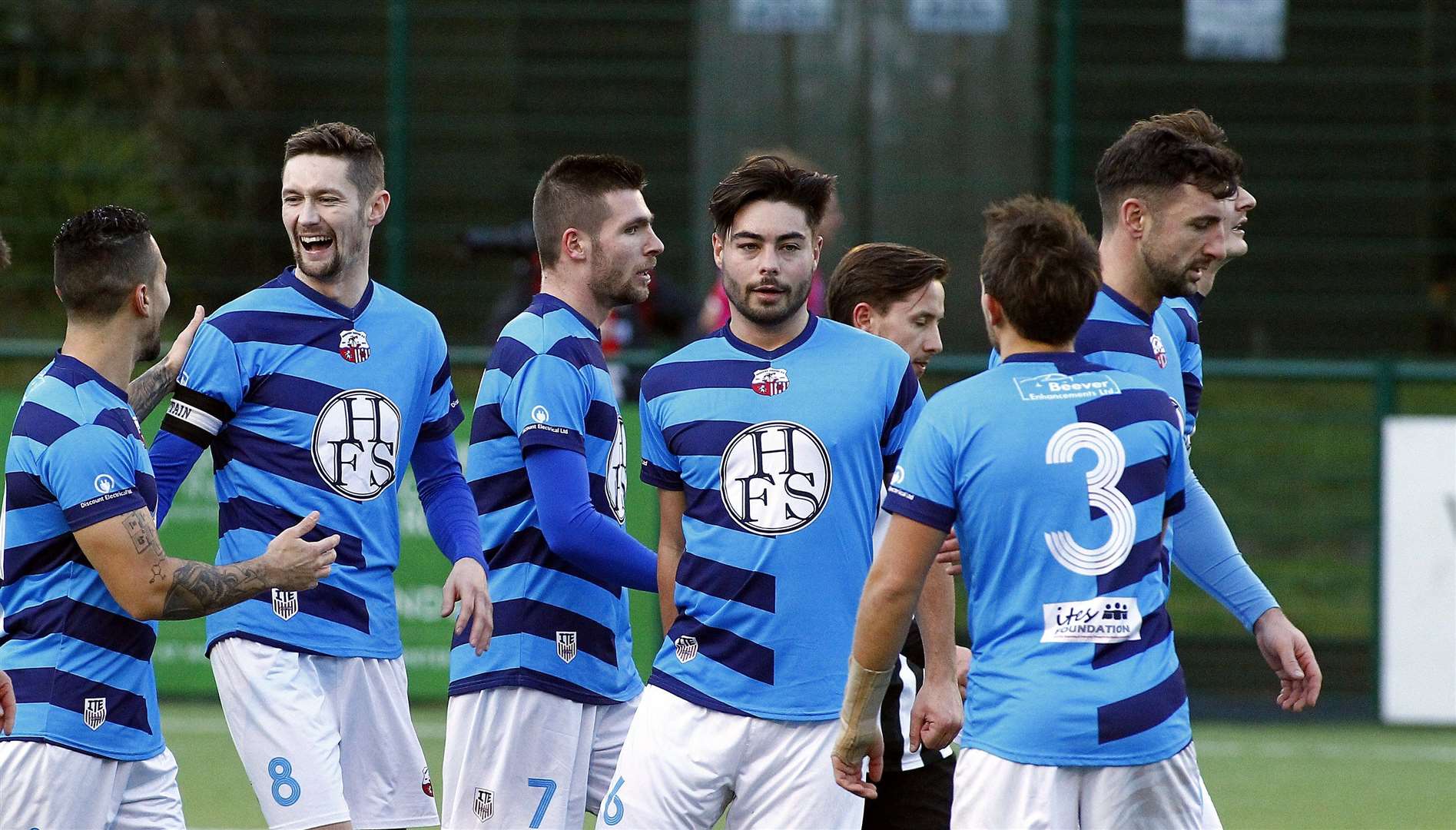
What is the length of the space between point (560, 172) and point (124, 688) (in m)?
1.81

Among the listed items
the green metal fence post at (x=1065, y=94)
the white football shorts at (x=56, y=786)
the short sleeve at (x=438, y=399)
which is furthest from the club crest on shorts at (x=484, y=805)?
the green metal fence post at (x=1065, y=94)

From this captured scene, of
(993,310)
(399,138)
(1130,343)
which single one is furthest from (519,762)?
(399,138)

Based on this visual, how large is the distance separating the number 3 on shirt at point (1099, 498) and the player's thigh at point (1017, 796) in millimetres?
436

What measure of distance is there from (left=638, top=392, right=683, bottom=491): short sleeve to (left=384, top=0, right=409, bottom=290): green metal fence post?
6.52 m

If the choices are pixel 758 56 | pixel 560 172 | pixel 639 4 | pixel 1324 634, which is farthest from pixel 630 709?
pixel 639 4

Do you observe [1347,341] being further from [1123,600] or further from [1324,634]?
[1123,600]

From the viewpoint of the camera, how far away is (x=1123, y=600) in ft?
12.8

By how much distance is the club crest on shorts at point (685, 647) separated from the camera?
448cm

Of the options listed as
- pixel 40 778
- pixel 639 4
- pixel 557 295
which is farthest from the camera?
pixel 639 4

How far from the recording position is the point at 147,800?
4.62m

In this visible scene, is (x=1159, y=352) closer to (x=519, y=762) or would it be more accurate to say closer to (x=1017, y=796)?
(x=1017, y=796)

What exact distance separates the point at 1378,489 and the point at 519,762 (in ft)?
19.7

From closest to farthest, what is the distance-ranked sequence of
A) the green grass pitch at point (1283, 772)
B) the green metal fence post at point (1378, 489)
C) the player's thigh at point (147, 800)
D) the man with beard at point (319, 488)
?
1. the player's thigh at point (147, 800)
2. the man with beard at point (319, 488)
3. the green grass pitch at point (1283, 772)
4. the green metal fence post at point (1378, 489)

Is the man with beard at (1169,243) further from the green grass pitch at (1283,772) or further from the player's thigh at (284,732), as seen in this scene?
the green grass pitch at (1283,772)
